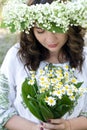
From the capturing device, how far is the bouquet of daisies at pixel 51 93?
6.21ft

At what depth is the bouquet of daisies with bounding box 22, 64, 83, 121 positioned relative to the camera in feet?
6.21

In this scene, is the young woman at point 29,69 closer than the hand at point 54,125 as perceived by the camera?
No

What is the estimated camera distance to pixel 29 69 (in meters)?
2.34

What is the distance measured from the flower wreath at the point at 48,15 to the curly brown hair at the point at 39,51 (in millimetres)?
302

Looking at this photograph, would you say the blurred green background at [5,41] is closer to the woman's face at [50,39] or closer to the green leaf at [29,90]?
the woman's face at [50,39]

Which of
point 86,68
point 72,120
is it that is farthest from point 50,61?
point 72,120

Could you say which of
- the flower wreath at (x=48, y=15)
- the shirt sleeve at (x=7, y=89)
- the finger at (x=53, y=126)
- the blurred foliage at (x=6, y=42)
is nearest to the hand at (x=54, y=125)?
the finger at (x=53, y=126)

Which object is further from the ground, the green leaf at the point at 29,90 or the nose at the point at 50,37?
the nose at the point at 50,37

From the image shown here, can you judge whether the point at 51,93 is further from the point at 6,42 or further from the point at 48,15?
the point at 6,42

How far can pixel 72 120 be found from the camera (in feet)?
7.39

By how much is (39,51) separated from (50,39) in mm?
249

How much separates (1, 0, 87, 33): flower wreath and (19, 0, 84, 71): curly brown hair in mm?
302

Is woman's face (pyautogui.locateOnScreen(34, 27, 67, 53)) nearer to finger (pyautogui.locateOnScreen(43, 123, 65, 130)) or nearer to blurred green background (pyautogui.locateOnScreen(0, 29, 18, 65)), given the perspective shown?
finger (pyautogui.locateOnScreen(43, 123, 65, 130))

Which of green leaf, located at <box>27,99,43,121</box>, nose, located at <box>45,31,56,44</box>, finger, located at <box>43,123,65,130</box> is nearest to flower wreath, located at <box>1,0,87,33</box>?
nose, located at <box>45,31,56,44</box>
